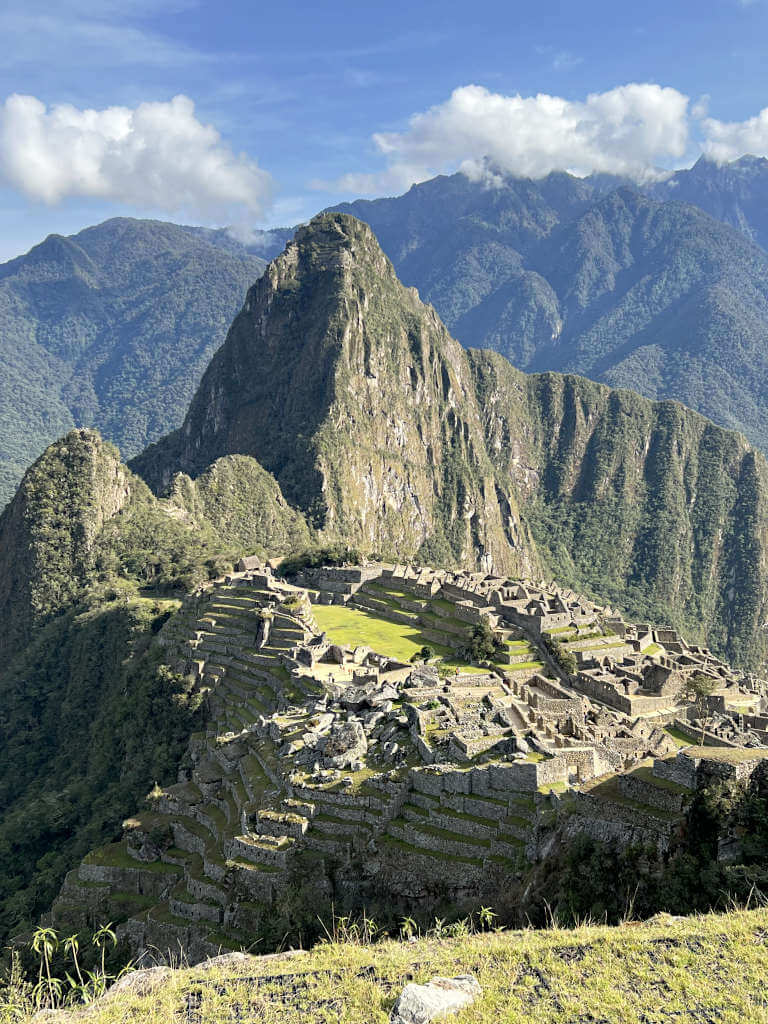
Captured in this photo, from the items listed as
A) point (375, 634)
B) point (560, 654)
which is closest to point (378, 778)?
point (560, 654)

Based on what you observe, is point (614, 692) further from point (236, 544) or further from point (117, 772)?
point (236, 544)

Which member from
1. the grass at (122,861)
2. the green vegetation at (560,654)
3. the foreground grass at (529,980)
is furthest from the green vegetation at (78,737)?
the foreground grass at (529,980)

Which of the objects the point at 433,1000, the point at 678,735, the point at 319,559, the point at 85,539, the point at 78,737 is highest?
the point at 85,539

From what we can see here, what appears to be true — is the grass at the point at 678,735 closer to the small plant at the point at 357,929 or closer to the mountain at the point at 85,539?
the small plant at the point at 357,929

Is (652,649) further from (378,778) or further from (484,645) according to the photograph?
(378,778)

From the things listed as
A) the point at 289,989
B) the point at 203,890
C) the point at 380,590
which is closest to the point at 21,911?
the point at 203,890

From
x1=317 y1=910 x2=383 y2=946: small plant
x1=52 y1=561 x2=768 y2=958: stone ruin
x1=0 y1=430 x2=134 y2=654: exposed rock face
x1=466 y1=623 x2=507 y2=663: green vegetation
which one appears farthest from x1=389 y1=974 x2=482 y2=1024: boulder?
x1=0 y1=430 x2=134 y2=654: exposed rock face
